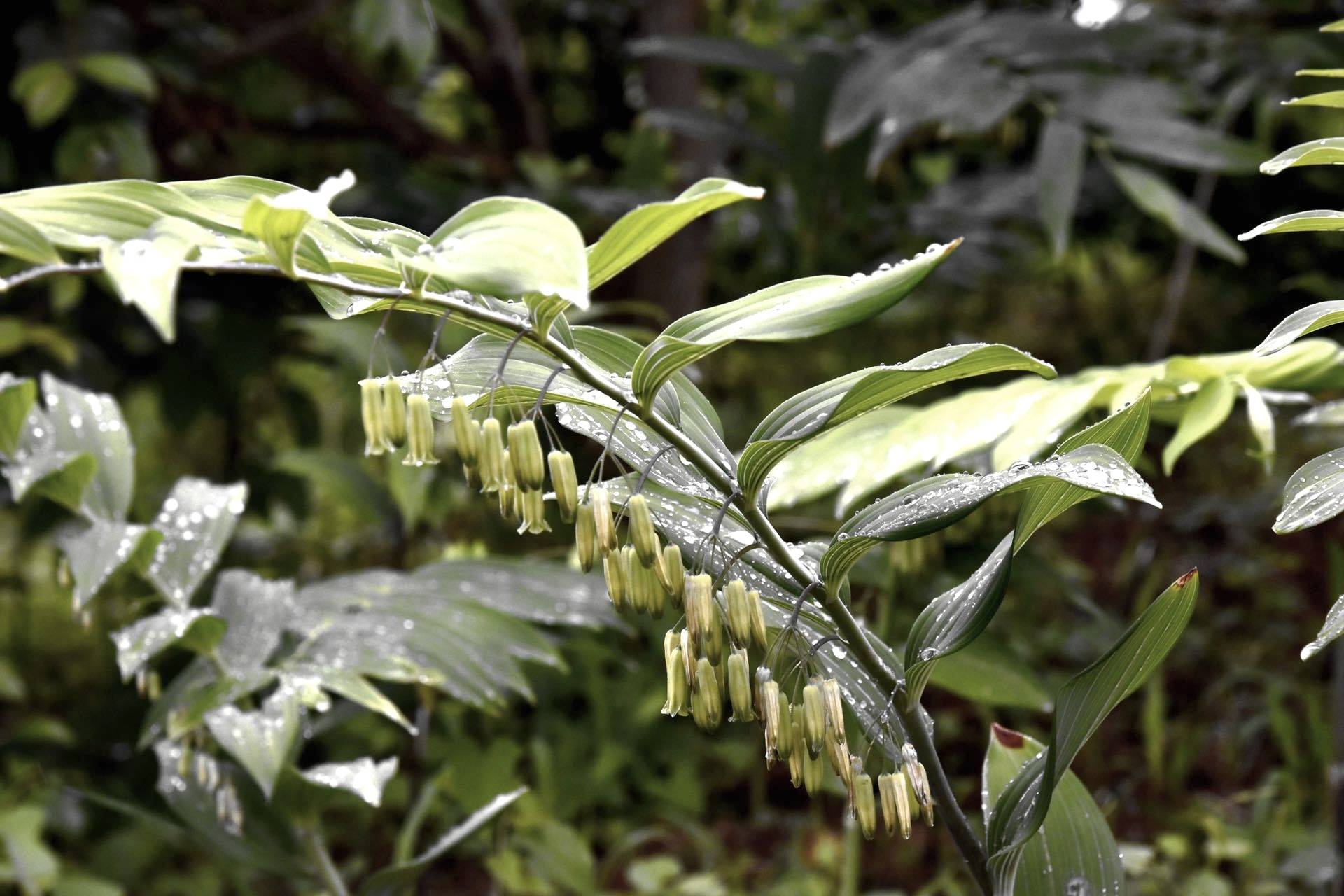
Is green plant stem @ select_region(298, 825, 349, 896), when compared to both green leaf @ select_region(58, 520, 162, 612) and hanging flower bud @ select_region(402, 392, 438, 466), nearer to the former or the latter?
green leaf @ select_region(58, 520, 162, 612)

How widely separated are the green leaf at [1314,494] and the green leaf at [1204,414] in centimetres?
22

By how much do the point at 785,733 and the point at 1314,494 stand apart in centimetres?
21

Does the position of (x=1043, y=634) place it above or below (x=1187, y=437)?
below

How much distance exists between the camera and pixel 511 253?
314 mm

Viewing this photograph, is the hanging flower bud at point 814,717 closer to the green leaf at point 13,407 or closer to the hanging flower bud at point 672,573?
the hanging flower bud at point 672,573

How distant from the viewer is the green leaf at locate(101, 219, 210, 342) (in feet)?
0.96

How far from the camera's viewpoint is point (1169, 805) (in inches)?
61.3

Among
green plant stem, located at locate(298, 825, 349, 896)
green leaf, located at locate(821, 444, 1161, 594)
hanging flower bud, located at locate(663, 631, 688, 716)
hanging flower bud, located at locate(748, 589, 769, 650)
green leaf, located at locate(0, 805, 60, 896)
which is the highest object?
green leaf, located at locate(821, 444, 1161, 594)

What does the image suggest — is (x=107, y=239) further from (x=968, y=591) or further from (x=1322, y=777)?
(x=1322, y=777)

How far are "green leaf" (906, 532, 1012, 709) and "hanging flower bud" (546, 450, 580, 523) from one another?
0.48 feet

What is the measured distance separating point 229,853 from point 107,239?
623 millimetres

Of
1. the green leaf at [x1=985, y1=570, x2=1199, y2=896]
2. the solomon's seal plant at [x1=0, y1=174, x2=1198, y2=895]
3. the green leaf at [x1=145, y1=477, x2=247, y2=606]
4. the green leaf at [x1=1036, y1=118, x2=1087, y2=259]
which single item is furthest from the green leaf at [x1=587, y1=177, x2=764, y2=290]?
the green leaf at [x1=1036, y1=118, x2=1087, y2=259]

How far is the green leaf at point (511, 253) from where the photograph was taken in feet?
0.99

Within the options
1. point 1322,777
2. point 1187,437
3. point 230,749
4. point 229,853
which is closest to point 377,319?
point 229,853
